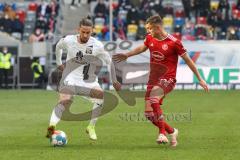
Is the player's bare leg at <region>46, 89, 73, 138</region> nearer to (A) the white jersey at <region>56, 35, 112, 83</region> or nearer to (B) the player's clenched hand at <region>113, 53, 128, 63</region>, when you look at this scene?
(A) the white jersey at <region>56, 35, 112, 83</region>

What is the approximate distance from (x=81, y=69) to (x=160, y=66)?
1595 millimetres

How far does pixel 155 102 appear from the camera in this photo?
13922 mm

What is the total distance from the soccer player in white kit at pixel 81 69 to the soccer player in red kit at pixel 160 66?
0.60 m

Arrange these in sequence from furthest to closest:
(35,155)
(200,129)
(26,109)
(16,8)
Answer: (16,8) → (26,109) → (200,129) → (35,155)

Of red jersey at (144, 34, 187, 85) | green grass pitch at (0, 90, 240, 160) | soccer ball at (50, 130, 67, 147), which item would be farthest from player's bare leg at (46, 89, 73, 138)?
red jersey at (144, 34, 187, 85)

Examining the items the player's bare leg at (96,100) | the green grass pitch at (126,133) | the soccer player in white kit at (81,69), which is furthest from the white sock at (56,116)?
the player's bare leg at (96,100)

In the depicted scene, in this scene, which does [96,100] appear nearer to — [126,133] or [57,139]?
[57,139]

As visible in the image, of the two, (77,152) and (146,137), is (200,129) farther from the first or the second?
(77,152)

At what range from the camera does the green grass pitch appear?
1280cm

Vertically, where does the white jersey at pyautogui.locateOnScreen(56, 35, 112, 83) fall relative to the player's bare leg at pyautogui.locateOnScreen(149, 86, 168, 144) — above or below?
above

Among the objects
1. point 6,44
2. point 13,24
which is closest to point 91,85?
point 6,44

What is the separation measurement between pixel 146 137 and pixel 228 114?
6.09 meters

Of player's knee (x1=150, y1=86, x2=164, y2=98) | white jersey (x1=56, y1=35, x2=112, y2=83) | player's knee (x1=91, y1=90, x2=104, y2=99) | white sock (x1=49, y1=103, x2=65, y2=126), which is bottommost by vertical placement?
white sock (x1=49, y1=103, x2=65, y2=126)

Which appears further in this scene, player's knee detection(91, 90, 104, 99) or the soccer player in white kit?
player's knee detection(91, 90, 104, 99)
